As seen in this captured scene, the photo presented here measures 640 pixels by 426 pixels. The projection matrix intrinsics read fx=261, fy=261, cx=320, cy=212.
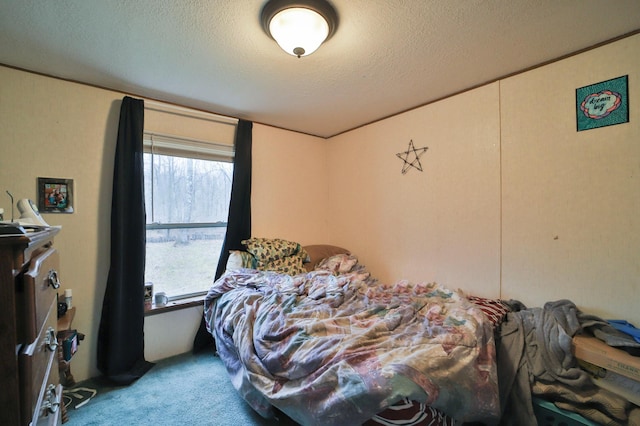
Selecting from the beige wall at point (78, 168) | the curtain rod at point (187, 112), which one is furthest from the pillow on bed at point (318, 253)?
the curtain rod at point (187, 112)

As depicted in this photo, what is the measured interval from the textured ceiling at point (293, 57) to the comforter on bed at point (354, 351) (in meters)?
1.63

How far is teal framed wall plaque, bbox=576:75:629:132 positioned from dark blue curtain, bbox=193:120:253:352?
271 centimetres

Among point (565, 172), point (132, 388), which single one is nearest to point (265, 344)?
point (132, 388)

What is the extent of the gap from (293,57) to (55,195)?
2.05m

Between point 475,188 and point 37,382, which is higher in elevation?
point 475,188

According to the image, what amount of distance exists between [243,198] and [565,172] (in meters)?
2.68

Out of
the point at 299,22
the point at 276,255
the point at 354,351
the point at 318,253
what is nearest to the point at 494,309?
the point at 354,351

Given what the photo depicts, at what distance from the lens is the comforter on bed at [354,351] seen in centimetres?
99

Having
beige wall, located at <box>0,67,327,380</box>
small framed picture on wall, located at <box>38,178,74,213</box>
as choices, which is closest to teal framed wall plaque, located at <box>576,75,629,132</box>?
beige wall, located at <box>0,67,327,380</box>

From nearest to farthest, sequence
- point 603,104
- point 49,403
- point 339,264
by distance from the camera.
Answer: point 49,403
point 603,104
point 339,264

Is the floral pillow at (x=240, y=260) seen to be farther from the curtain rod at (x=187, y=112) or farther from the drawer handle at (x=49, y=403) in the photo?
the drawer handle at (x=49, y=403)

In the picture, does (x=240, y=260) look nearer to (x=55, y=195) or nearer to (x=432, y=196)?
(x=55, y=195)

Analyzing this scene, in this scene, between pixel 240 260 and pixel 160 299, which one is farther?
pixel 240 260

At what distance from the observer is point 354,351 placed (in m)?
1.15
